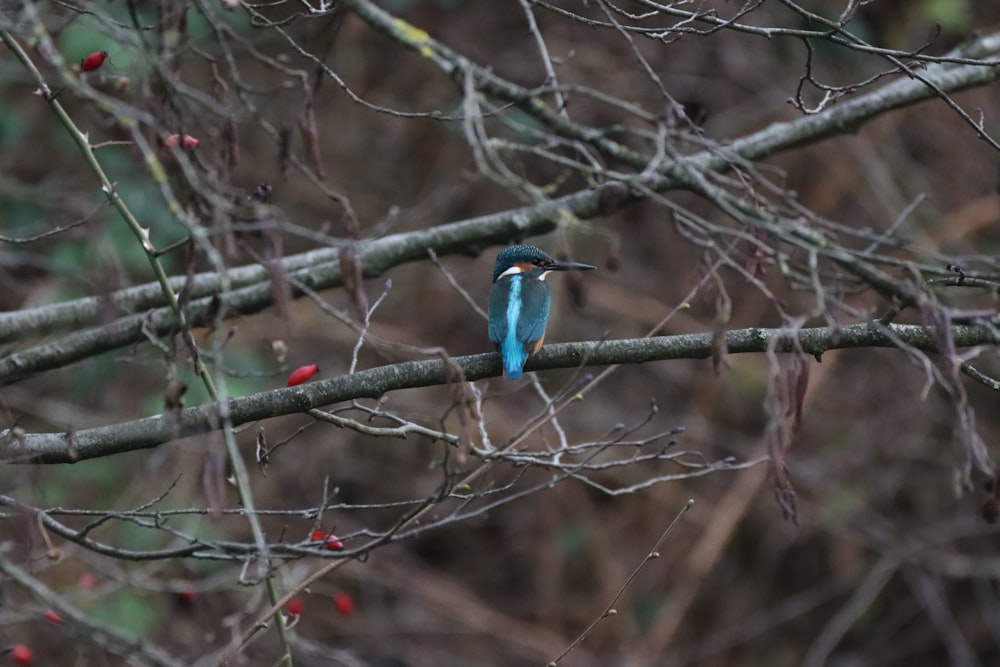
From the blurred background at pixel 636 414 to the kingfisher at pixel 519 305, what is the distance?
2.07 meters

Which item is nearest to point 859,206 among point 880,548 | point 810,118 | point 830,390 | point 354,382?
point 830,390

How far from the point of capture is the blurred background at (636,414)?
654 cm

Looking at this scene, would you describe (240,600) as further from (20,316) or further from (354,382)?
(354,382)

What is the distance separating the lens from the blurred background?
6535 mm

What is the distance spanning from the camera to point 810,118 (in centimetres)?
395

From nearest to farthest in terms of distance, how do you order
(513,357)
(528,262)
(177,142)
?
(177,142) < (513,357) < (528,262)

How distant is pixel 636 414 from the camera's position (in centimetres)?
737

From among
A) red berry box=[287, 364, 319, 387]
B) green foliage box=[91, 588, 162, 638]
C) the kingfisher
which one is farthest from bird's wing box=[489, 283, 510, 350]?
green foliage box=[91, 588, 162, 638]

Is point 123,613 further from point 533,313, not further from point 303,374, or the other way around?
point 303,374

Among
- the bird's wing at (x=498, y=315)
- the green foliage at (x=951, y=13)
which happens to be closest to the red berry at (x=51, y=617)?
the bird's wing at (x=498, y=315)

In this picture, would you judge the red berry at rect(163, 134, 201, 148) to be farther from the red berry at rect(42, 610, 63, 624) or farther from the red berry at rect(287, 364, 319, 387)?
the red berry at rect(42, 610, 63, 624)

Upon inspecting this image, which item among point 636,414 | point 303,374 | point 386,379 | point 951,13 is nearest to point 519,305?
point 386,379

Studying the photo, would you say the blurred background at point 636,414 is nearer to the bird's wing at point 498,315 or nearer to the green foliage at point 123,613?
the green foliage at point 123,613

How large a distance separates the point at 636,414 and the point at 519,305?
403cm
